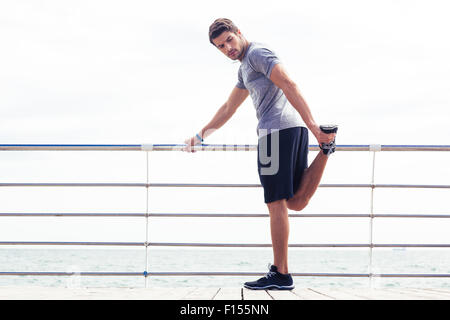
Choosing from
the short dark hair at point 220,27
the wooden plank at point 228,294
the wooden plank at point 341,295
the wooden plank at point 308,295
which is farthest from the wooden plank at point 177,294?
the short dark hair at point 220,27

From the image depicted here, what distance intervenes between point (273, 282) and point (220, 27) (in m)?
1.22

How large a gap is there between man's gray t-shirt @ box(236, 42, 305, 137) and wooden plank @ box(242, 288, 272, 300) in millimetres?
724

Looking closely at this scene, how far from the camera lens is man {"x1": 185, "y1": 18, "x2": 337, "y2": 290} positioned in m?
2.14

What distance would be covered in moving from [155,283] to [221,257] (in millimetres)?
13159

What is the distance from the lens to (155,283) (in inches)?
910

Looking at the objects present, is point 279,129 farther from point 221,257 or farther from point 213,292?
point 221,257

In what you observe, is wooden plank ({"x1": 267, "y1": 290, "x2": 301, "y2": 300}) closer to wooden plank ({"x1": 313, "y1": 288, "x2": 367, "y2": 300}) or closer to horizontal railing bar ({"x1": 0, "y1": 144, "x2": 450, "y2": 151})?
wooden plank ({"x1": 313, "y1": 288, "x2": 367, "y2": 300})

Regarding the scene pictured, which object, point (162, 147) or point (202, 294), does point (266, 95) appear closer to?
point (162, 147)

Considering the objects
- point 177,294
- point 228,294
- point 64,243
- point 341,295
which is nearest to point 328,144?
point 341,295

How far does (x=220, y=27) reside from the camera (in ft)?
7.10

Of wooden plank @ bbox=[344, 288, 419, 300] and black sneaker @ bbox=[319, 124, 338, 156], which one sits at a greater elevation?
black sneaker @ bbox=[319, 124, 338, 156]

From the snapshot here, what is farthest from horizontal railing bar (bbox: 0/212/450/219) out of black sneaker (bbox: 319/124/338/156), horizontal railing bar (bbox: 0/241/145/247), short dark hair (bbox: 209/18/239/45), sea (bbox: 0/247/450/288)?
sea (bbox: 0/247/450/288)

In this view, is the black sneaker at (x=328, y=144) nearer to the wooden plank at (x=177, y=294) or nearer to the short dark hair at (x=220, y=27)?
the short dark hair at (x=220, y=27)

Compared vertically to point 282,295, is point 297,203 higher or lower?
higher
